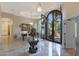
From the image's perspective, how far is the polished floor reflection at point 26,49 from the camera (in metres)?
2.76

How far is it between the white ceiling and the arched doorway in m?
0.13

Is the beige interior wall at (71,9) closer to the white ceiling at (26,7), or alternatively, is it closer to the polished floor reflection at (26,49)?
the white ceiling at (26,7)

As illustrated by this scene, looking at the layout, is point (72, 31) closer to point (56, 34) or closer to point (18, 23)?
point (56, 34)

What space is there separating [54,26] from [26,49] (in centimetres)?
69

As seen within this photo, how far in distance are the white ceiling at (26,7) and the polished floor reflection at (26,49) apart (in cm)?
51

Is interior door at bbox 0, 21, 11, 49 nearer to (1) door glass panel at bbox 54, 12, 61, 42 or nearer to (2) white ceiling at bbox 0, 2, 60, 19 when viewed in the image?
(2) white ceiling at bbox 0, 2, 60, 19

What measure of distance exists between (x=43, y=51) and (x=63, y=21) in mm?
677

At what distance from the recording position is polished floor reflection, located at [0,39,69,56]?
276 centimetres

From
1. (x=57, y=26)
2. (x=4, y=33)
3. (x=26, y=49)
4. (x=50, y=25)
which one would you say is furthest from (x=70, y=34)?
(x=4, y=33)

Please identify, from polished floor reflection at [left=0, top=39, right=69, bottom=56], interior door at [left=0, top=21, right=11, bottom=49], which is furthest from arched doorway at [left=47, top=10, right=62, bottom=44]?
interior door at [left=0, top=21, right=11, bottom=49]

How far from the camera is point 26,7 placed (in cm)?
280

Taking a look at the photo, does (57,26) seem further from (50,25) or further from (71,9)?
(71,9)

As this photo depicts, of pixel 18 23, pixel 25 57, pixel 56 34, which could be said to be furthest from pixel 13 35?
pixel 56 34

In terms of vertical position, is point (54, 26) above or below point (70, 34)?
above
